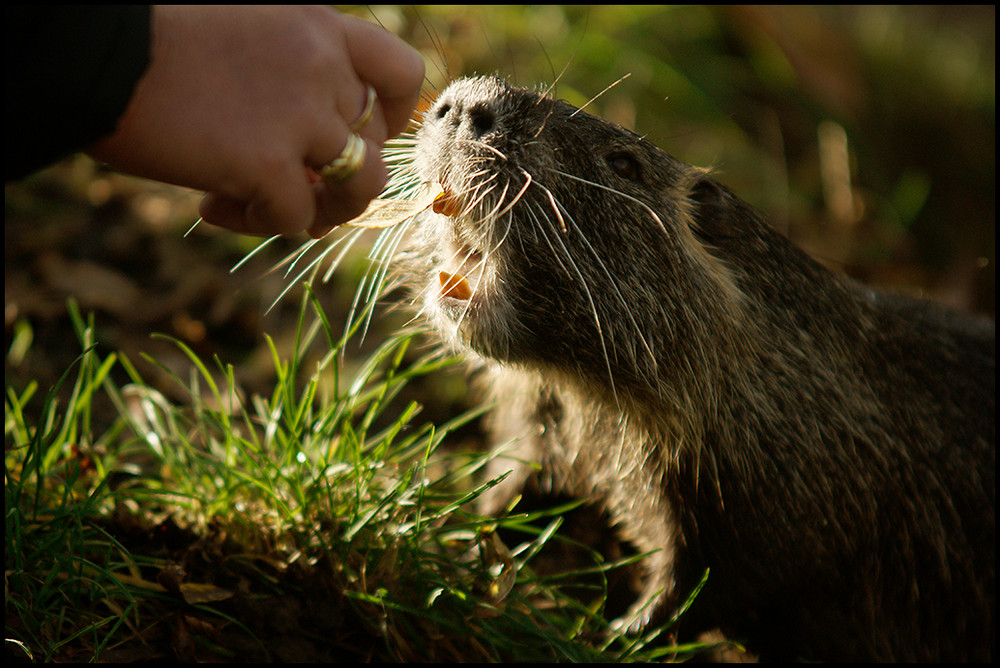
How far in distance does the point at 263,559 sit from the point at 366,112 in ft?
3.83

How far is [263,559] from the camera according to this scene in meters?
1.86

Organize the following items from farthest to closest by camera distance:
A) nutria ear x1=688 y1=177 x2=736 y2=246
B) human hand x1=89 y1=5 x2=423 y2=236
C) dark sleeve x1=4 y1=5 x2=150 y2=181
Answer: nutria ear x1=688 y1=177 x2=736 y2=246 < human hand x1=89 y1=5 x2=423 y2=236 < dark sleeve x1=4 y1=5 x2=150 y2=181

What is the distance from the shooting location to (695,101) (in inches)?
188

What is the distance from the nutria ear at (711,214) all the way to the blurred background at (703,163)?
138 cm

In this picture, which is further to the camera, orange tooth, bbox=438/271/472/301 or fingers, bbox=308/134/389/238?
orange tooth, bbox=438/271/472/301

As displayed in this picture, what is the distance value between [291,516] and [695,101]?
395 cm

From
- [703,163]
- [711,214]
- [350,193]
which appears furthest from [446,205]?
[703,163]

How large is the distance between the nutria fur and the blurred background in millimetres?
1190

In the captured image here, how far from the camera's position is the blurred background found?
10.6 ft

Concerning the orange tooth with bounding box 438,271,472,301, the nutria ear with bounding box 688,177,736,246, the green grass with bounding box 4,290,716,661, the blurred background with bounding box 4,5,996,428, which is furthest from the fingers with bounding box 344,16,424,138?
the blurred background with bounding box 4,5,996,428

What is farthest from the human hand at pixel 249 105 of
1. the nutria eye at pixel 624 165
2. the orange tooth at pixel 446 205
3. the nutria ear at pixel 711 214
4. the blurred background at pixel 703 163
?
the blurred background at pixel 703 163

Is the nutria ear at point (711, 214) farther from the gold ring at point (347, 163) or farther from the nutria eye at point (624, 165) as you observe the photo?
the gold ring at point (347, 163)

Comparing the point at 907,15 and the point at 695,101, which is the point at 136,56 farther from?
the point at 907,15

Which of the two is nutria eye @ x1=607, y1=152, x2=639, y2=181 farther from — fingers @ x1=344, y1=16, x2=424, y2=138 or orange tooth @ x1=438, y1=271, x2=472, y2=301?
fingers @ x1=344, y1=16, x2=424, y2=138
